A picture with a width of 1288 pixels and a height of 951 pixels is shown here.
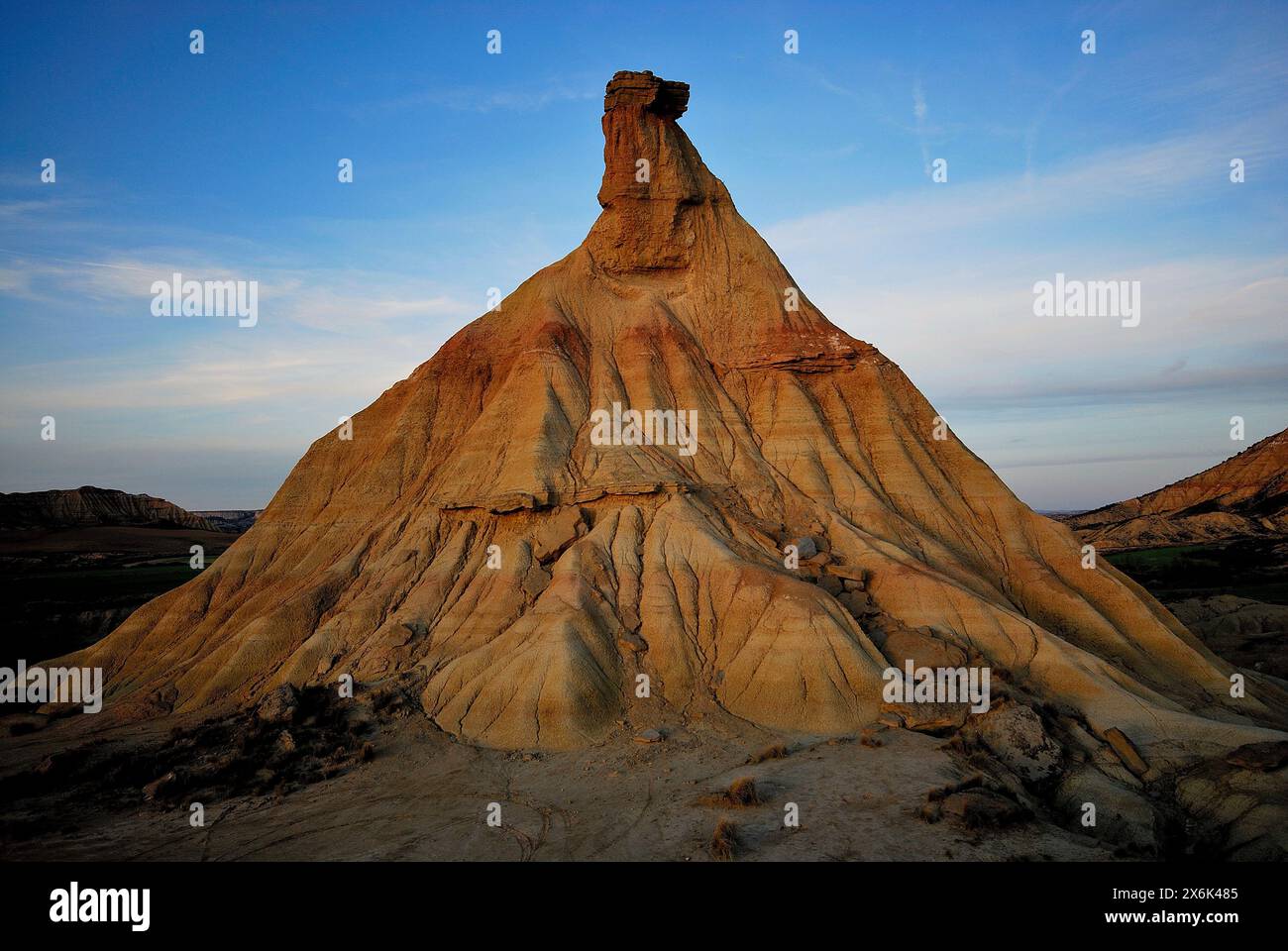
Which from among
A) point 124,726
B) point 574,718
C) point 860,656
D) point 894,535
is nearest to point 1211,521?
point 894,535

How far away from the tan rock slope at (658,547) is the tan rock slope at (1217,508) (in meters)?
88.4

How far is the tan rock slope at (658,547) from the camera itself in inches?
1025

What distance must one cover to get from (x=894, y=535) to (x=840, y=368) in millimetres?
10825

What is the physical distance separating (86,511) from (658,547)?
→ 140m

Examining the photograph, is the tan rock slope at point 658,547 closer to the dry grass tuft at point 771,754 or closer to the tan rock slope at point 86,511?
the dry grass tuft at point 771,754

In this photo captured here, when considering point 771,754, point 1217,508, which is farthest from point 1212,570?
point 771,754

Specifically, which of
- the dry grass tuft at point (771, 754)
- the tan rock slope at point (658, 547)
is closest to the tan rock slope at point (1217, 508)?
the tan rock slope at point (658, 547)

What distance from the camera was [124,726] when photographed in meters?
28.4

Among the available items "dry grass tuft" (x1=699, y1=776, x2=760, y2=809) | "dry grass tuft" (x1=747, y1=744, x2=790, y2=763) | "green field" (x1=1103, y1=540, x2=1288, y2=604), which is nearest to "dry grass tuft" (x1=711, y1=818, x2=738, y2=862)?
"dry grass tuft" (x1=699, y1=776, x2=760, y2=809)

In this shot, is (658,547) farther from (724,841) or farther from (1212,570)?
(1212,570)

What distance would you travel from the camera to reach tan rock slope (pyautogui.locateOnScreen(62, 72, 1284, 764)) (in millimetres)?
26031

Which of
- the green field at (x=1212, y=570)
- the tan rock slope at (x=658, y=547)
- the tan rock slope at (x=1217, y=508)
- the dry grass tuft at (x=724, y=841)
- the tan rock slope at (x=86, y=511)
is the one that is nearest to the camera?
the dry grass tuft at (x=724, y=841)

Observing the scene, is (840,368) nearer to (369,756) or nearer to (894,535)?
(894,535)

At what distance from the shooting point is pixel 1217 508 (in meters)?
117
